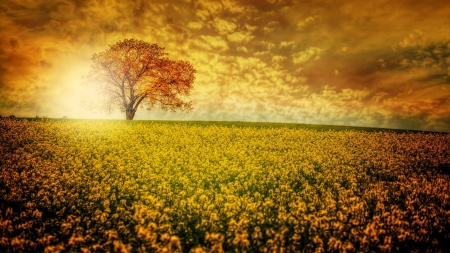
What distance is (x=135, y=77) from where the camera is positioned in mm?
37000

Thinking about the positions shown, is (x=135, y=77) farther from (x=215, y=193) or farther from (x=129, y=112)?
(x=215, y=193)

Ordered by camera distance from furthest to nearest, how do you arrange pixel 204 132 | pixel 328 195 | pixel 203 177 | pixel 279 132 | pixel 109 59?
pixel 109 59, pixel 279 132, pixel 204 132, pixel 203 177, pixel 328 195

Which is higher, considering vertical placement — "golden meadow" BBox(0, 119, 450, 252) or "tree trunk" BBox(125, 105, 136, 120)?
"tree trunk" BBox(125, 105, 136, 120)

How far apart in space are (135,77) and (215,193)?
30.3 meters

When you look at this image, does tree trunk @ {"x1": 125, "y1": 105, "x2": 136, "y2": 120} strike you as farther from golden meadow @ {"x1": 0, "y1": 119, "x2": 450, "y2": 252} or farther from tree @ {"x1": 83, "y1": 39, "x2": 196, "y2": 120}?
golden meadow @ {"x1": 0, "y1": 119, "x2": 450, "y2": 252}

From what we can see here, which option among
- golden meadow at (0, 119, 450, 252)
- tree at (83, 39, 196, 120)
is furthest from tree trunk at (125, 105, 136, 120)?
golden meadow at (0, 119, 450, 252)

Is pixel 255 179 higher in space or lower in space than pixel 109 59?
lower

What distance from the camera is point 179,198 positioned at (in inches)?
400

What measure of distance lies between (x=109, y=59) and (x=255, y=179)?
29.8 meters

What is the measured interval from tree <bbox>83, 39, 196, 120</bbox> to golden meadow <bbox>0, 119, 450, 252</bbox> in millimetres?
A: 13101

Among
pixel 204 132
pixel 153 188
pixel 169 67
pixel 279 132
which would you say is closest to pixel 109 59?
pixel 169 67

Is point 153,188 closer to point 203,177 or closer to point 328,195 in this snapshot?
point 203,177

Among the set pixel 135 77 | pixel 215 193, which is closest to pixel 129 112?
pixel 135 77

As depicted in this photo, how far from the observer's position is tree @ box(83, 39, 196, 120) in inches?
1403
